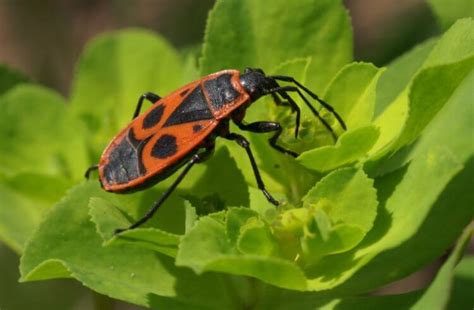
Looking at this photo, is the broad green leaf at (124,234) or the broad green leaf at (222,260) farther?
the broad green leaf at (124,234)

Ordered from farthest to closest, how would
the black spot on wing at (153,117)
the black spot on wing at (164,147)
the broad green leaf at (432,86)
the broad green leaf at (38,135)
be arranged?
the broad green leaf at (38,135)
the black spot on wing at (153,117)
the black spot on wing at (164,147)
the broad green leaf at (432,86)

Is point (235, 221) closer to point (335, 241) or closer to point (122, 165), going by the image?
Result: point (335, 241)

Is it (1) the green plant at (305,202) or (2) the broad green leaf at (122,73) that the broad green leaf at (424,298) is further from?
(2) the broad green leaf at (122,73)

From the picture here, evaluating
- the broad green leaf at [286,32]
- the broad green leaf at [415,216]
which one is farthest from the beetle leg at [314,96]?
the broad green leaf at [415,216]

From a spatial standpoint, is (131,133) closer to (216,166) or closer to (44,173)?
(216,166)

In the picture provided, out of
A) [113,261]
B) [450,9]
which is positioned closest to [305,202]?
[113,261]

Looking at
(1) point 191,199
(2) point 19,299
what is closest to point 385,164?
(1) point 191,199
